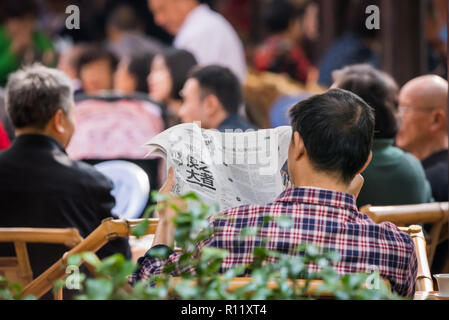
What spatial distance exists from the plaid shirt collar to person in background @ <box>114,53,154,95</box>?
14.1ft

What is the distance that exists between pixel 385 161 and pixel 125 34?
500cm

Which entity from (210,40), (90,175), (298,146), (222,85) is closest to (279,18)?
(210,40)

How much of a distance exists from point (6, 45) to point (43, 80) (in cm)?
389

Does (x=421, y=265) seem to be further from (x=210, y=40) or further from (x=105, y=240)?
(x=210, y=40)

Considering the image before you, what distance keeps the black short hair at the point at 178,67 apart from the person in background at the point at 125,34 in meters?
1.83

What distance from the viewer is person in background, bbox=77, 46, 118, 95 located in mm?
6656

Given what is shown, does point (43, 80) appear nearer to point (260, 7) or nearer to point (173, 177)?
point (173, 177)

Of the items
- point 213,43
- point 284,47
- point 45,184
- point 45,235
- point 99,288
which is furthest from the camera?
point 284,47

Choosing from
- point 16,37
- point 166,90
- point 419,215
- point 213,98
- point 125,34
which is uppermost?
point 125,34

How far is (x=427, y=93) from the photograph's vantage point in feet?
13.3

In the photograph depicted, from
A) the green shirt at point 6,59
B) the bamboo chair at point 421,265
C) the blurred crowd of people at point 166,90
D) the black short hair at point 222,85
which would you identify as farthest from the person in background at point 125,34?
the bamboo chair at point 421,265

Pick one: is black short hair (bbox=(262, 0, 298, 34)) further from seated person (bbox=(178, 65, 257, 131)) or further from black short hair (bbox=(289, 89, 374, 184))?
black short hair (bbox=(289, 89, 374, 184))

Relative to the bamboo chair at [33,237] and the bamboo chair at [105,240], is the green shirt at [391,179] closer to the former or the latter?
the bamboo chair at [105,240]
